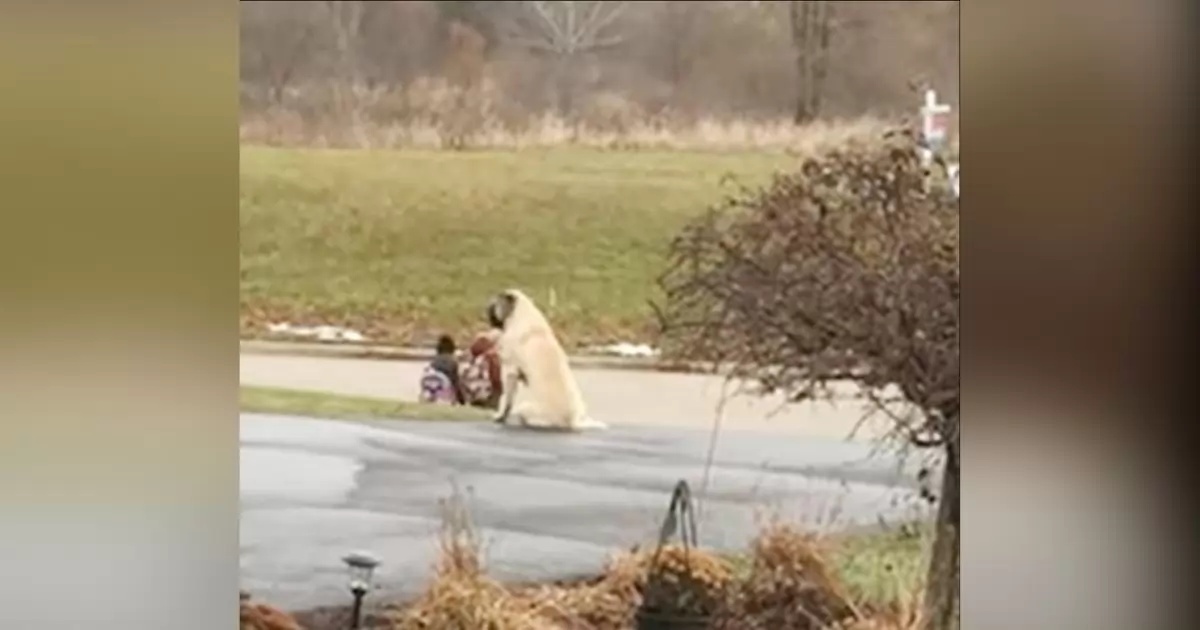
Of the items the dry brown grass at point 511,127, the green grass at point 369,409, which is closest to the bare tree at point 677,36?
the dry brown grass at point 511,127

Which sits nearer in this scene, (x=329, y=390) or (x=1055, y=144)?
(x=1055, y=144)

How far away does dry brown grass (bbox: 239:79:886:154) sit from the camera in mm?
1200

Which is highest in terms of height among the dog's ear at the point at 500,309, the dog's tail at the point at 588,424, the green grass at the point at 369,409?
the dog's ear at the point at 500,309

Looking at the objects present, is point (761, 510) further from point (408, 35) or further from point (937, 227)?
point (408, 35)

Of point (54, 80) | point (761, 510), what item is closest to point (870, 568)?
point (761, 510)

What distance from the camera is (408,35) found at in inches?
47.8

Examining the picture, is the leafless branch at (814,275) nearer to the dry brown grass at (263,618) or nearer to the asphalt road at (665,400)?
the asphalt road at (665,400)

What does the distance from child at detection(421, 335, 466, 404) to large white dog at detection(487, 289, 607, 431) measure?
0.12 feet

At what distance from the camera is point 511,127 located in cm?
121

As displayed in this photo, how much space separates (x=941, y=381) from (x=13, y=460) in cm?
65

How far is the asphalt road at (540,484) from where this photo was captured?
1148mm

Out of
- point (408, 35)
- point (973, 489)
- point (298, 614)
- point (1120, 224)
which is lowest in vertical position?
point (298, 614)

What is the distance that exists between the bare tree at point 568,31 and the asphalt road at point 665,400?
0.23 meters

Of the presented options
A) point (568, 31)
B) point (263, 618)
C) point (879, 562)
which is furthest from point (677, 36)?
point (263, 618)
